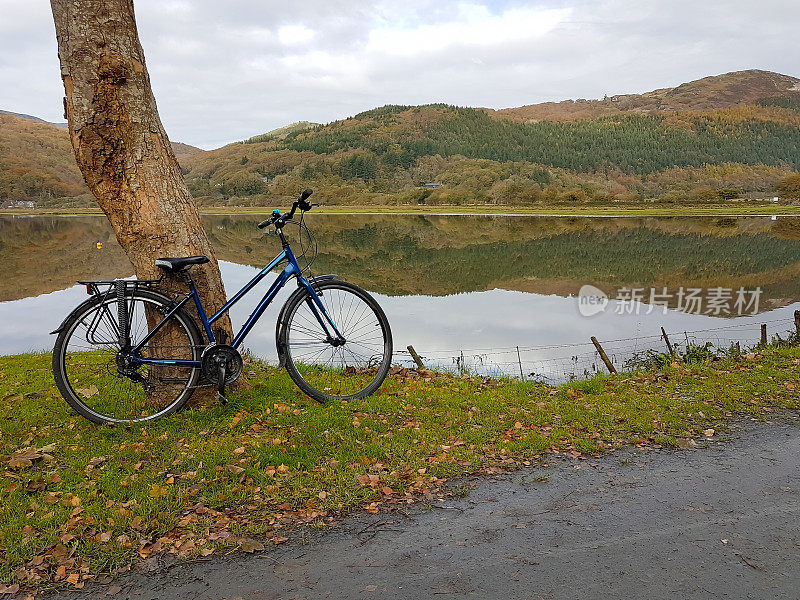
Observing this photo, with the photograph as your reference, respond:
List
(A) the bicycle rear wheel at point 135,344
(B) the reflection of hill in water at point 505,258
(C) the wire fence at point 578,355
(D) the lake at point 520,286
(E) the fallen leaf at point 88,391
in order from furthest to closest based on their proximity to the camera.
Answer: (B) the reflection of hill in water at point 505,258 → (D) the lake at point 520,286 → (C) the wire fence at point 578,355 → (E) the fallen leaf at point 88,391 → (A) the bicycle rear wheel at point 135,344

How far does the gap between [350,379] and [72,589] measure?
473 cm

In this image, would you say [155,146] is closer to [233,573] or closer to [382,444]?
[382,444]

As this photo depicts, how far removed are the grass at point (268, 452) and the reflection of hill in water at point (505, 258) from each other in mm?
21290

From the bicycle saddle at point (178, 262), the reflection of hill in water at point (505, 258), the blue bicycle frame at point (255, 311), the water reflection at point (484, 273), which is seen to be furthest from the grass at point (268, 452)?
the reflection of hill in water at point (505, 258)

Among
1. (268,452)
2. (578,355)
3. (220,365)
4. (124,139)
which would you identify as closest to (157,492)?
(268,452)

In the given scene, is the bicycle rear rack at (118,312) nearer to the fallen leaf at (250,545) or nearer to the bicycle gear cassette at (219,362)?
the bicycle gear cassette at (219,362)

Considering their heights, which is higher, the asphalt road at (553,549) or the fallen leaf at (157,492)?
the fallen leaf at (157,492)

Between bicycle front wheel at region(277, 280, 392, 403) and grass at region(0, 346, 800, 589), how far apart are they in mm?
358

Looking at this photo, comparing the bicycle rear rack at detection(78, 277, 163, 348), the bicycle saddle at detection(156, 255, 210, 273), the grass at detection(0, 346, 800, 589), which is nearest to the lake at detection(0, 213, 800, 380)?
the grass at detection(0, 346, 800, 589)

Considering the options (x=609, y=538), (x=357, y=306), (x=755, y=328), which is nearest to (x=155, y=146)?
(x=357, y=306)

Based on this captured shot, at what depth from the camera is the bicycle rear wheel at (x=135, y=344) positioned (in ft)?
18.8

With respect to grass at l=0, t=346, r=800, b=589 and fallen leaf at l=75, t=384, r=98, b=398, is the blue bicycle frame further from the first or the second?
fallen leaf at l=75, t=384, r=98, b=398

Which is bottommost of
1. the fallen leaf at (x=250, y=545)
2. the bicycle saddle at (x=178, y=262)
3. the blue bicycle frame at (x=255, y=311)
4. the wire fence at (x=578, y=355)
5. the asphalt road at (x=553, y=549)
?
the wire fence at (x=578, y=355)

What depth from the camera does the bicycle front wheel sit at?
21.1 feet
